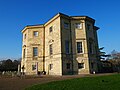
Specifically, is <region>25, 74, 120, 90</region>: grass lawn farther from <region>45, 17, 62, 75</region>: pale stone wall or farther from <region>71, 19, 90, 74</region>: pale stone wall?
<region>71, 19, 90, 74</region>: pale stone wall

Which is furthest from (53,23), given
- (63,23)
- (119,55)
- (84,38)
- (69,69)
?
(119,55)

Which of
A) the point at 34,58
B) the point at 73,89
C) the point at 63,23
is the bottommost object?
the point at 73,89

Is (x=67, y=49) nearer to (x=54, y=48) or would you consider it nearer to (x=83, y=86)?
(x=54, y=48)

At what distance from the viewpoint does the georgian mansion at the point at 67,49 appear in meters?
31.8

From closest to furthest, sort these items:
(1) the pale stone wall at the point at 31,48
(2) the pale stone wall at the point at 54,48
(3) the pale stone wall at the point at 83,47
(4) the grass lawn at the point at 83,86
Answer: (4) the grass lawn at the point at 83,86
(2) the pale stone wall at the point at 54,48
(3) the pale stone wall at the point at 83,47
(1) the pale stone wall at the point at 31,48

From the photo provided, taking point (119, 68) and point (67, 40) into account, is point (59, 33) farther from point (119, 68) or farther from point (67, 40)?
point (119, 68)

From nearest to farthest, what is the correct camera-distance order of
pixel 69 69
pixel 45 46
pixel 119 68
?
1. pixel 69 69
2. pixel 45 46
3. pixel 119 68

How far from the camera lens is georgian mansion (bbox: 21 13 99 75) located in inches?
1253

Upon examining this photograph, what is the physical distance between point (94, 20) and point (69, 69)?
12.8 m

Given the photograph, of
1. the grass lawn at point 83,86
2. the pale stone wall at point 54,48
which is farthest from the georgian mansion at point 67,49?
the grass lawn at point 83,86

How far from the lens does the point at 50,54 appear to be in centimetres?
3550

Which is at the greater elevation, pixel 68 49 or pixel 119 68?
pixel 68 49

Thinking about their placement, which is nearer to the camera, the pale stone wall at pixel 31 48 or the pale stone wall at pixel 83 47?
the pale stone wall at pixel 83 47

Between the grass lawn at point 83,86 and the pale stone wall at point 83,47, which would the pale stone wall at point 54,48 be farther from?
the grass lawn at point 83,86
